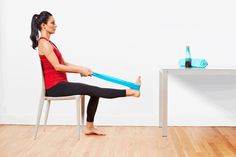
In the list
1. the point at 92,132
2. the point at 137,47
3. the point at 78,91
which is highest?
the point at 137,47

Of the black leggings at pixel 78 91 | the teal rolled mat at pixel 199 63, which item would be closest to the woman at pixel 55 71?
the black leggings at pixel 78 91

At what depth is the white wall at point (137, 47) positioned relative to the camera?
173 inches

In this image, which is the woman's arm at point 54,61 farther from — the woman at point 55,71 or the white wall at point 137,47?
the white wall at point 137,47

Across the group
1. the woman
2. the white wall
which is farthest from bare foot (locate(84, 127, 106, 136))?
the white wall

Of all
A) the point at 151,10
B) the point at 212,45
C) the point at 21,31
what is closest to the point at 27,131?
the point at 21,31

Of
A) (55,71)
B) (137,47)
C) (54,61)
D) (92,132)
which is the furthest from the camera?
(137,47)

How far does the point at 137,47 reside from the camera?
14.5 feet

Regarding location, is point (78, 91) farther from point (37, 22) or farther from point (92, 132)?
Result: point (37, 22)

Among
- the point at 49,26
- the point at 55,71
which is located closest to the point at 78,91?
the point at 55,71

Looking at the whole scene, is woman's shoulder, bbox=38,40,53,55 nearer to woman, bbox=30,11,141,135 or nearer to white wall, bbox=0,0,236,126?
woman, bbox=30,11,141,135

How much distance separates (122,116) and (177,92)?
1.93 ft

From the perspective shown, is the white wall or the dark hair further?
the white wall

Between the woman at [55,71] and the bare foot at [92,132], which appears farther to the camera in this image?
the bare foot at [92,132]

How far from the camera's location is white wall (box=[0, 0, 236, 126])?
4.38m
